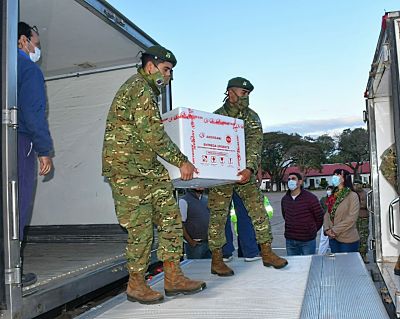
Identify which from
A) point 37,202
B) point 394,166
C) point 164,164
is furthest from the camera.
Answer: point 37,202

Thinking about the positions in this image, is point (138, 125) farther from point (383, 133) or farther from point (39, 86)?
point (383, 133)

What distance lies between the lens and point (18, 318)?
2.26 metres

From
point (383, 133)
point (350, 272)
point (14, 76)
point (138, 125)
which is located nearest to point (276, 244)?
point (383, 133)

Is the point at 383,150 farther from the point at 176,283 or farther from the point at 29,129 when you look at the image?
the point at 29,129

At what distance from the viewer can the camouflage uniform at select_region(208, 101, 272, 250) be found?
390 cm

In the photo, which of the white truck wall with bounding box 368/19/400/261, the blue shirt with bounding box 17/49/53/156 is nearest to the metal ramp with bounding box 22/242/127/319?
the blue shirt with bounding box 17/49/53/156

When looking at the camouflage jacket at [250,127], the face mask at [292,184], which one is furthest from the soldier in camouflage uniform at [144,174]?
the face mask at [292,184]

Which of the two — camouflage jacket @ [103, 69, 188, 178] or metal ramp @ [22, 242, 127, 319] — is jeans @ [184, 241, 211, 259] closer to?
metal ramp @ [22, 242, 127, 319]

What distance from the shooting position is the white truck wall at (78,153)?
5.43 m

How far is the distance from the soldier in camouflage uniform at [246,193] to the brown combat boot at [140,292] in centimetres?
93

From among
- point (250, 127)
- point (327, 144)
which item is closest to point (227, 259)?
point (250, 127)

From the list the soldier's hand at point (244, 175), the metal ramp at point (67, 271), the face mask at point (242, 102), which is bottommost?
the metal ramp at point (67, 271)

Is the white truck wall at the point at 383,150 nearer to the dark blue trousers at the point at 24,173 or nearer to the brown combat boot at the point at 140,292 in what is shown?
the brown combat boot at the point at 140,292

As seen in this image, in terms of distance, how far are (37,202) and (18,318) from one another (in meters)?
3.74
